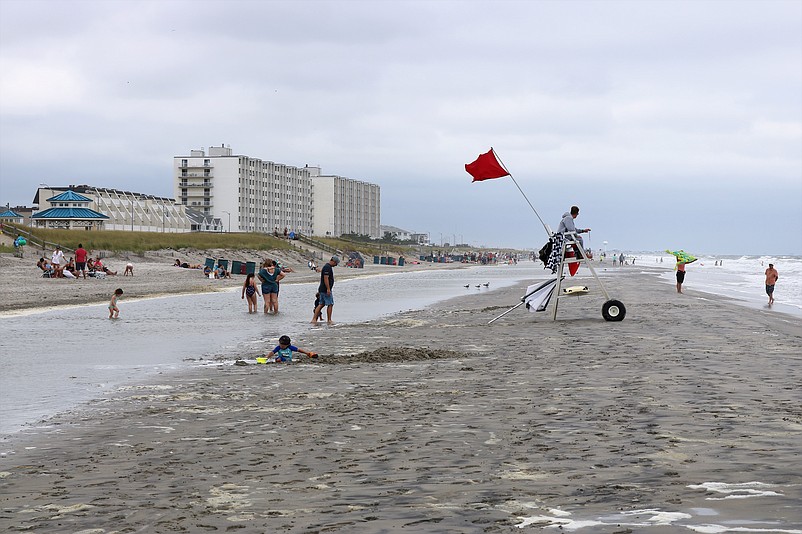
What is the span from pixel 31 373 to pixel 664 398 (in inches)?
341

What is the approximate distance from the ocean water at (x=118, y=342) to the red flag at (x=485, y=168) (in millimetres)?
5049

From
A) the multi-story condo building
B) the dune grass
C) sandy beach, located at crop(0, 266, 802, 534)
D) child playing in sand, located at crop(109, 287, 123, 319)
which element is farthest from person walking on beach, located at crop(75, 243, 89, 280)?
the multi-story condo building

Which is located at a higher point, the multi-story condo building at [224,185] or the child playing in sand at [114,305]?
the multi-story condo building at [224,185]

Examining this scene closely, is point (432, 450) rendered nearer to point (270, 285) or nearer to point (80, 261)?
point (270, 285)

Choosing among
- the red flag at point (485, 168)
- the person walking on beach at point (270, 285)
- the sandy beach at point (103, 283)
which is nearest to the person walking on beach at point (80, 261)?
the sandy beach at point (103, 283)

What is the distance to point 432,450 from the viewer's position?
6785 mm

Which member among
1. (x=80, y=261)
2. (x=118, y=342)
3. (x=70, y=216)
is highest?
(x=70, y=216)

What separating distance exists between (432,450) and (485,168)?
1235 centimetres

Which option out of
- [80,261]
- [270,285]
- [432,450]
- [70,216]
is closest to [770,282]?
[270,285]

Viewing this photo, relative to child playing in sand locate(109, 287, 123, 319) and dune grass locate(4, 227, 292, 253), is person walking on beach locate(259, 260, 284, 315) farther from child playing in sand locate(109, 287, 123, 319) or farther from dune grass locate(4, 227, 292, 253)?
dune grass locate(4, 227, 292, 253)

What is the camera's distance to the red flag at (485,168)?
18406 mm

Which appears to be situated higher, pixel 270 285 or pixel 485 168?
pixel 485 168

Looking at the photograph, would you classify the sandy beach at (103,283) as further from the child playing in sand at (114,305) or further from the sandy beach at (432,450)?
the sandy beach at (432,450)

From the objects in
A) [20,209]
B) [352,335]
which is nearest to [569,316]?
[352,335]
